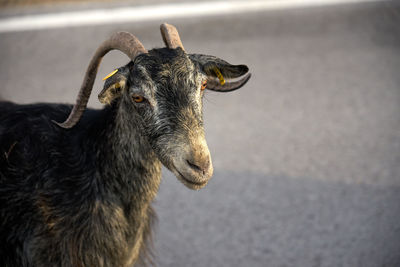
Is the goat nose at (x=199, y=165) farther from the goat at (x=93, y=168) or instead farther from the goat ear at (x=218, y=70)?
the goat ear at (x=218, y=70)

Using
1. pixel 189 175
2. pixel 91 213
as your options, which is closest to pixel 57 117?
pixel 91 213

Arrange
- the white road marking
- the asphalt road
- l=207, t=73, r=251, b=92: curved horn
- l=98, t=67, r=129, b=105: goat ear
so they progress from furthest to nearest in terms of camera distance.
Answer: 1. the white road marking
2. the asphalt road
3. l=207, t=73, r=251, b=92: curved horn
4. l=98, t=67, r=129, b=105: goat ear

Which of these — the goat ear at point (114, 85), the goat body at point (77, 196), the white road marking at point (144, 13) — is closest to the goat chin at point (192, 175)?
the goat body at point (77, 196)

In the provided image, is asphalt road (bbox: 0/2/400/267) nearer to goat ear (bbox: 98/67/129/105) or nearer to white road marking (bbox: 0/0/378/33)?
white road marking (bbox: 0/0/378/33)

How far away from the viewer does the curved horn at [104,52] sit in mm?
2920

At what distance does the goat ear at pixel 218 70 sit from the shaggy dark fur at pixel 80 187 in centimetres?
2

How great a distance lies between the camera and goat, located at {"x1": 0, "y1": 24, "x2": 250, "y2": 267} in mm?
2877

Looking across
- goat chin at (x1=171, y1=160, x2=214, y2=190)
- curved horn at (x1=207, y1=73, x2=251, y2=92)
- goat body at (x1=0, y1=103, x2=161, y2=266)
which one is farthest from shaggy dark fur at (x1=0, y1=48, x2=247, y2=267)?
goat chin at (x1=171, y1=160, x2=214, y2=190)

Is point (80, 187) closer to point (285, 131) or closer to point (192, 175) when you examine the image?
point (192, 175)

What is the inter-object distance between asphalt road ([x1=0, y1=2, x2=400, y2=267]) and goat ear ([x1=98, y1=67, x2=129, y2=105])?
219 cm

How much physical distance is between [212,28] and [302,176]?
4104mm

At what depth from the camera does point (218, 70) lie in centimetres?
307

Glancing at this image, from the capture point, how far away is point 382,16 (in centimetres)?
827

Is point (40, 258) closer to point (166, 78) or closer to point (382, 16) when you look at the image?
point (166, 78)
